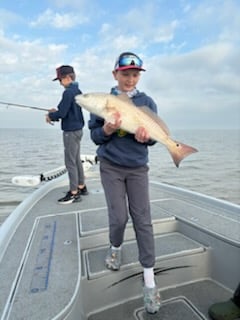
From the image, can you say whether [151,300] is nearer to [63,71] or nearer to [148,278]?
[148,278]

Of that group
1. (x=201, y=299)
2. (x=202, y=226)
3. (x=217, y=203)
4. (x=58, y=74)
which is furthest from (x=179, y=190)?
(x=58, y=74)

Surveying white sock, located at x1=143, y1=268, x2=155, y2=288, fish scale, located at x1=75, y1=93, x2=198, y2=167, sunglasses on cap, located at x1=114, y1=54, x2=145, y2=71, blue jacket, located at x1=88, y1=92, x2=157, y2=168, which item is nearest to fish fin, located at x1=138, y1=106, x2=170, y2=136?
fish scale, located at x1=75, y1=93, x2=198, y2=167

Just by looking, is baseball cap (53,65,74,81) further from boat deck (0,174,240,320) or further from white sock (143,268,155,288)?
white sock (143,268,155,288)

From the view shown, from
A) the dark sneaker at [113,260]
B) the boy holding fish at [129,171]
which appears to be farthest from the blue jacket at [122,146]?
the dark sneaker at [113,260]

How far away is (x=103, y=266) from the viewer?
2.45 metres

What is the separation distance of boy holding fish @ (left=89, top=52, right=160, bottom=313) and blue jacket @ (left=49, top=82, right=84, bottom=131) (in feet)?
5.73

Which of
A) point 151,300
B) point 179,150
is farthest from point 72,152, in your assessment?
point 151,300

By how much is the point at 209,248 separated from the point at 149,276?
79cm

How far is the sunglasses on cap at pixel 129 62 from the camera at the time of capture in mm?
2244

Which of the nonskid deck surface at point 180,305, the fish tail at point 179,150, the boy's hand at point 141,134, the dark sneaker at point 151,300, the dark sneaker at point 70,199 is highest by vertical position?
the boy's hand at point 141,134

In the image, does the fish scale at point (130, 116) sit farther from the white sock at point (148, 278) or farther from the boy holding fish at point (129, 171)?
the white sock at point (148, 278)

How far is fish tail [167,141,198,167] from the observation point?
218cm

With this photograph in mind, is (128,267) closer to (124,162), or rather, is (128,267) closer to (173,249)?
(173,249)

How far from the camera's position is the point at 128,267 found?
2467mm
